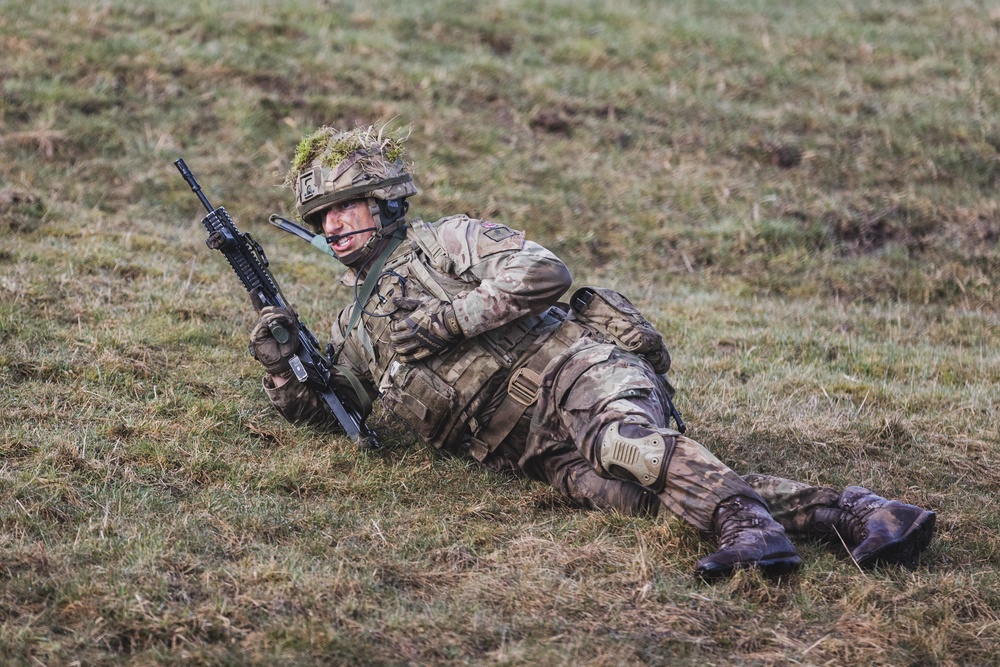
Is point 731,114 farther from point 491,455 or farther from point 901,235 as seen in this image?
point 491,455

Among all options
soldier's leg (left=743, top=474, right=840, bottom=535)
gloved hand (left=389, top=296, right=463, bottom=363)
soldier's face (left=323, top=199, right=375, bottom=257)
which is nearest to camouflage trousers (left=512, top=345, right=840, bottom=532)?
soldier's leg (left=743, top=474, right=840, bottom=535)

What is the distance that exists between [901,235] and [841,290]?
1.52 metres

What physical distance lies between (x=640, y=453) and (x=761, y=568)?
0.76 m

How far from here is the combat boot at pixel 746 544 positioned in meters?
4.72

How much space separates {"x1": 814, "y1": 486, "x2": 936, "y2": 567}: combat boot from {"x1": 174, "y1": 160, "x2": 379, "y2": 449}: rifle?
2608 mm

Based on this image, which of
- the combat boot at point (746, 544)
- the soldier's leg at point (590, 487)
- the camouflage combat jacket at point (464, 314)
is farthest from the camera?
the camouflage combat jacket at point (464, 314)

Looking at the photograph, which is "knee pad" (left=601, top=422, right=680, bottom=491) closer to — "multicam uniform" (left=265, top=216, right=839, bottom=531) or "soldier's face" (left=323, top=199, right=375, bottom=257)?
"multicam uniform" (left=265, top=216, right=839, bottom=531)

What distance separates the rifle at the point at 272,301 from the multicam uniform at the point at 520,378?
0.18 metres

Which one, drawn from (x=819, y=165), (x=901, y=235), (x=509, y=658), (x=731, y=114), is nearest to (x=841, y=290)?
(x=901, y=235)

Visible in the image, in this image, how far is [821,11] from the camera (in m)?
18.6

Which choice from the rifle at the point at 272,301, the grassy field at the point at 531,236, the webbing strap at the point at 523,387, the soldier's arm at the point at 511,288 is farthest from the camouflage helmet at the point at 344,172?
the grassy field at the point at 531,236

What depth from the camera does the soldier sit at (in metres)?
5.09

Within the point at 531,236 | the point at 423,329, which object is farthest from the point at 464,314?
the point at 531,236

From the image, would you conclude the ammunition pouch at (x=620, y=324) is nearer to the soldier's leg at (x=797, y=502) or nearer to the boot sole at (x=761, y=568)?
the soldier's leg at (x=797, y=502)
